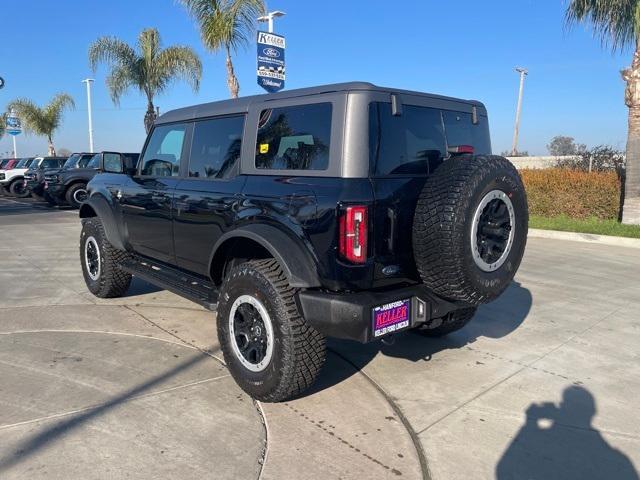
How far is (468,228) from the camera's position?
2971 mm

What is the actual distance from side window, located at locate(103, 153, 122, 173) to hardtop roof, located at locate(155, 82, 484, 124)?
61cm

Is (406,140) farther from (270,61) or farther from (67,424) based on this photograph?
(270,61)

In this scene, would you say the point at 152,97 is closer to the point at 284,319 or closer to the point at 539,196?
the point at 539,196

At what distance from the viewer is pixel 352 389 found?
3619 millimetres

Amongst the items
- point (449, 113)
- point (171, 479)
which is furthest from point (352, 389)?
point (449, 113)

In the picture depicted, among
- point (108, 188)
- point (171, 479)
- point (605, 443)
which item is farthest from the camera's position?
point (108, 188)

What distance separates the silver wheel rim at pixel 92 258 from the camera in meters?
5.65

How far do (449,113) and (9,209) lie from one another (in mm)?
17355

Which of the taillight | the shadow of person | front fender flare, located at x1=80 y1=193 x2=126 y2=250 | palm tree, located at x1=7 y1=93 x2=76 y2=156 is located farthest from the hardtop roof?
palm tree, located at x1=7 y1=93 x2=76 y2=156

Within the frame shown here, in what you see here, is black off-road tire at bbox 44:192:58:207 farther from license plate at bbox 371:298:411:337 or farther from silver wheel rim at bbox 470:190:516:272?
silver wheel rim at bbox 470:190:516:272

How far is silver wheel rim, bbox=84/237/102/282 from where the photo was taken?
5.65m

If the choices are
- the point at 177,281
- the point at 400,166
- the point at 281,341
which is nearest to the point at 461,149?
the point at 400,166

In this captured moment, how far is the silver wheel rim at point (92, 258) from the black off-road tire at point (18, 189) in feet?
66.4

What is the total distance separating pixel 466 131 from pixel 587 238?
7800 millimetres
